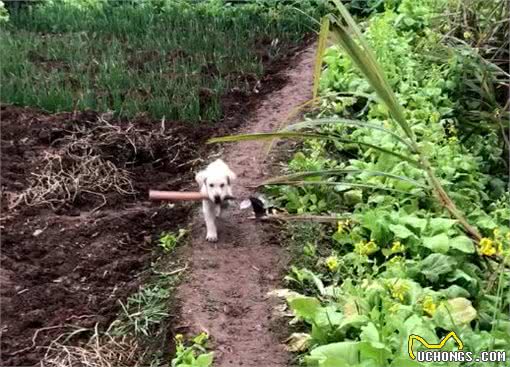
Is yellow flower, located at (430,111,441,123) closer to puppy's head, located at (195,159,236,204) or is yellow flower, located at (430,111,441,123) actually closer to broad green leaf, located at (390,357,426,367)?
puppy's head, located at (195,159,236,204)

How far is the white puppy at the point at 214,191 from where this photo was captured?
434cm

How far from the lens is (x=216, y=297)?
3.89 m

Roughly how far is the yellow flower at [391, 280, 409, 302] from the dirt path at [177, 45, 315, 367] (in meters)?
0.52

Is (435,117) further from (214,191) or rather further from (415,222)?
(214,191)

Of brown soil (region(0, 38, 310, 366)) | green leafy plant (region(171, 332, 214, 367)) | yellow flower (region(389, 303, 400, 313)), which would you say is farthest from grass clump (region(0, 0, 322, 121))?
yellow flower (region(389, 303, 400, 313))

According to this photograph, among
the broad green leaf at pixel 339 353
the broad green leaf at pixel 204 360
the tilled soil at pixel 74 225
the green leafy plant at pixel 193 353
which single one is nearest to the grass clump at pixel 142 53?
the tilled soil at pixel 74 225

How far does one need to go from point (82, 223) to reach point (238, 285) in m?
1.41

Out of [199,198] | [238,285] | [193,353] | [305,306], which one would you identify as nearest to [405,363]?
[305,306]

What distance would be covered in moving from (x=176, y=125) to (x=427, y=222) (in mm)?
2745

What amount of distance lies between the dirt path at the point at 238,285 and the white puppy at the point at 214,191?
93mm

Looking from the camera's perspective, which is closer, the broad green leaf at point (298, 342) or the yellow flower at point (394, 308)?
the yellow flower at point (394, 308)

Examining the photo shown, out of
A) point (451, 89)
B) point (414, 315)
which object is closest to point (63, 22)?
point (451, 89)

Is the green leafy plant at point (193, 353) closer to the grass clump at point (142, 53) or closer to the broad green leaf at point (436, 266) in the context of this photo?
the broad green leaf at point (436, 266)

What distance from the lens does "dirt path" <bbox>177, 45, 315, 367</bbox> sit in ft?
11.5
